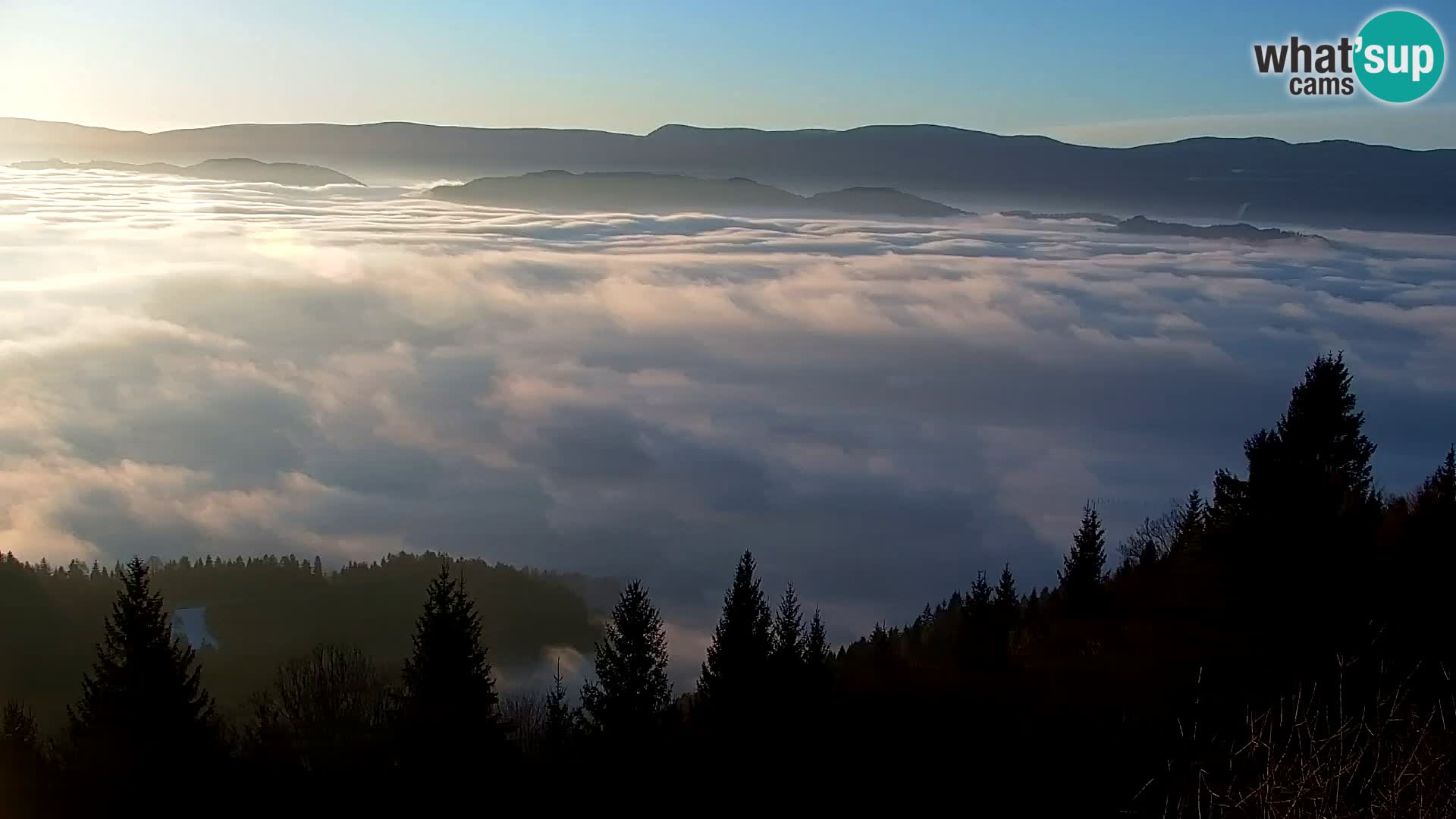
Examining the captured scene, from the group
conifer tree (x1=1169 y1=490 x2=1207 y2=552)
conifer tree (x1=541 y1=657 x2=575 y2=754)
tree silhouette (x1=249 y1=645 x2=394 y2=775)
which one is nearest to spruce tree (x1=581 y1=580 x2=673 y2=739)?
conifer tree (x1=541 y1=657 x2=575 y2=754)

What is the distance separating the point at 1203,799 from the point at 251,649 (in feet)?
365

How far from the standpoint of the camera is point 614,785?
688 inches

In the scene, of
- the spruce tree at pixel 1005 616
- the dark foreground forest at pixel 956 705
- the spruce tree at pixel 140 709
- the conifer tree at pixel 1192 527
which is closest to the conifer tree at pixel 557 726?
the dark foreground forest at pixel 956 705

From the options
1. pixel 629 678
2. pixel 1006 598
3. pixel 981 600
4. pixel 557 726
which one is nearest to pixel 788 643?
pixel 629 678

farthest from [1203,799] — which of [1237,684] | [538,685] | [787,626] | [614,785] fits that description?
[538,685]

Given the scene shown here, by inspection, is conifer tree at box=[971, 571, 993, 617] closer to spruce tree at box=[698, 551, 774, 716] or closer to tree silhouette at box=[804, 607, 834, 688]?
tree silhouette at box=[804, 607, 834, 688]

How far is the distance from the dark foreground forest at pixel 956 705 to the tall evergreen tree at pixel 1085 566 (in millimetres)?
3672

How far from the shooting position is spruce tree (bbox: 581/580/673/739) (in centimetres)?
2414

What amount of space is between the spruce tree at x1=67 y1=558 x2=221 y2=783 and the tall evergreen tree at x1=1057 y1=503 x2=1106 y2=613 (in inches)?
885

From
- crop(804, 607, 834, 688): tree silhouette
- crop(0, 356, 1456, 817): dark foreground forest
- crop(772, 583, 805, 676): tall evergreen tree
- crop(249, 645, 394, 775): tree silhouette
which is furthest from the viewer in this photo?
crop(772, 583, 805, 676): tall evergreen tree

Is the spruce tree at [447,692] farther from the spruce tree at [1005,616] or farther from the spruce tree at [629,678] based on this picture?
the spruce tree at [1005,616]

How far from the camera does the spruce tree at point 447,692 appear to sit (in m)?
20.3

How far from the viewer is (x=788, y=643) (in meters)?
24.3

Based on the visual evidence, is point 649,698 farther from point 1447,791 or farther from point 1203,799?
point 1447,791
